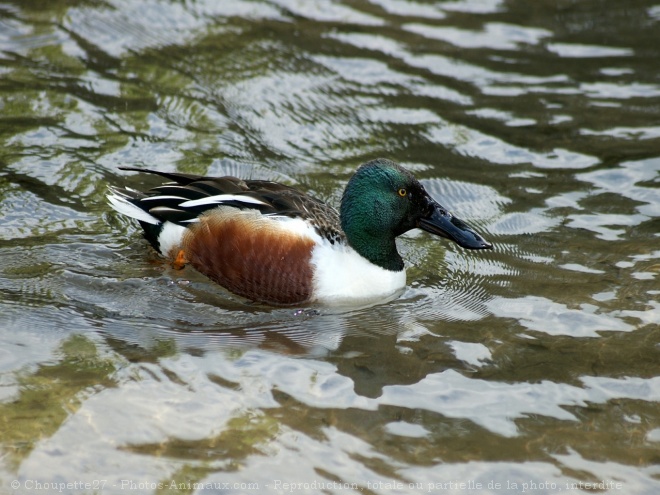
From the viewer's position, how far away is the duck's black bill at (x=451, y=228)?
624 cm

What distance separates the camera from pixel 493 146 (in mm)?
8227

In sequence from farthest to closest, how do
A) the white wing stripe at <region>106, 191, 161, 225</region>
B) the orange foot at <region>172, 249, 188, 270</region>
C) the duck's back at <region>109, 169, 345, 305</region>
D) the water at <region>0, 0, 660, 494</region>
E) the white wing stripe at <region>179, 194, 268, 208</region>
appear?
the white wing stripe at <region>106, 191, 161, 225</region>, the orange foot at <region>172, 249, 188, 270</region>, the white wing stripe at <region>179, 194, 268, 208</region>, the duck's back at <region>109, 169, 345, 305</region>, the water at <region>0, 0, 660, 494</region>

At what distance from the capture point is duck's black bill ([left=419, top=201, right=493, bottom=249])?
624 centimetres

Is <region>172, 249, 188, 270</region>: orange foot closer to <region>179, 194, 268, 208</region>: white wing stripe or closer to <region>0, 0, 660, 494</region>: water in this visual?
<region>0, 0, 660, 494</region>: water

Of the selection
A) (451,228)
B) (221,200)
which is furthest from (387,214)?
(221,200)

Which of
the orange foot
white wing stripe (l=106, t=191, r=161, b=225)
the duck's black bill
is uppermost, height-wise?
the duck's black bill

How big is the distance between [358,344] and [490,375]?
86 cm

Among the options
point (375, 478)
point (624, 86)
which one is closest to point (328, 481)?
point (375, 478)

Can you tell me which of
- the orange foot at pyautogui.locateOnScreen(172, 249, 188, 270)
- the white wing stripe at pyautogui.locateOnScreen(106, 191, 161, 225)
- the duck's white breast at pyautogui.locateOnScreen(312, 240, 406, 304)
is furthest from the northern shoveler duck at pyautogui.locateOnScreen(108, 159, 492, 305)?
the white wing stripe at pyautogui.locateOnScreen(106, 191, 161, 225)

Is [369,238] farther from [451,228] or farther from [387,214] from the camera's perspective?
[451,228]

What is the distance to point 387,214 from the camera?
20.5 feet

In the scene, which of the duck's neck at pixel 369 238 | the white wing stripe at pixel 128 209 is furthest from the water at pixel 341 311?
the duck's neck at pixel 369 238

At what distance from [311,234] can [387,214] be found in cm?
54

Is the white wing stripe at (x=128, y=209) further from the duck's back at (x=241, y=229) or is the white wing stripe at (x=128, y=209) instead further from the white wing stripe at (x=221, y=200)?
the white wing stripe at (x=221, y=200)
